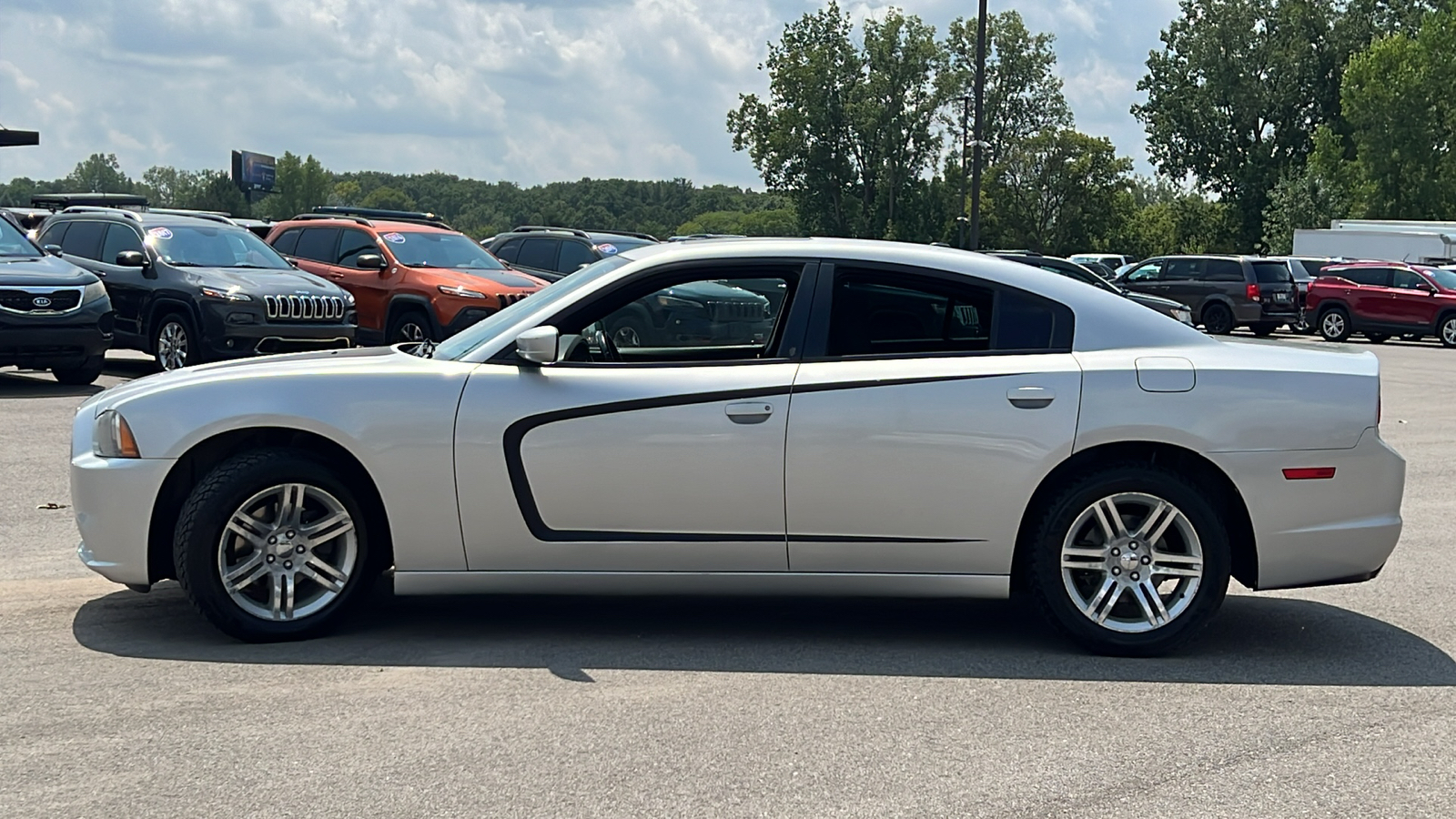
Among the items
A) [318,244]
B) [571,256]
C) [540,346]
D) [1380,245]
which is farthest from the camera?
[1380,245]

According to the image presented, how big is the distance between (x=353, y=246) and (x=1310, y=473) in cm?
1414

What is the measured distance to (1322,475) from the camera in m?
5.62

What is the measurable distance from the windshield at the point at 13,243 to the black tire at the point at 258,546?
34.4 feet

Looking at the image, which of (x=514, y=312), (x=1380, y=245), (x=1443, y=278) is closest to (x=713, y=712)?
(x=514, y=312)

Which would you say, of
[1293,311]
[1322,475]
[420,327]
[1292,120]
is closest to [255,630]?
[1322,475]

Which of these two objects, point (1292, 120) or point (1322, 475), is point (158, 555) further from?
point (1292, 120)

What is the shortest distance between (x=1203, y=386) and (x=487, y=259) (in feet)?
44.9

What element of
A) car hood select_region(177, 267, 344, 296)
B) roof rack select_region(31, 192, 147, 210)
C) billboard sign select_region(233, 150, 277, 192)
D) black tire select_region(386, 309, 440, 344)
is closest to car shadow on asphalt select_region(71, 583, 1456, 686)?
car hood select_region(177, 267, 344, 296)

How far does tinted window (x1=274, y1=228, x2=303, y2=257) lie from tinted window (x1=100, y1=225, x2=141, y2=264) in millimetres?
2591

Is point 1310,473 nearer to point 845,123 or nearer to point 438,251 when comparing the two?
point 438,251

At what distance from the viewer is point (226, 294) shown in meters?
15.0

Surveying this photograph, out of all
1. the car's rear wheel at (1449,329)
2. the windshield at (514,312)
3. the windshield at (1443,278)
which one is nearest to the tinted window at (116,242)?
the windshield at (514,312)

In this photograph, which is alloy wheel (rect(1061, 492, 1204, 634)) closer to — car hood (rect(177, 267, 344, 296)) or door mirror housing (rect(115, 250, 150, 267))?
car hood (rect(177, 267, 344, 296))

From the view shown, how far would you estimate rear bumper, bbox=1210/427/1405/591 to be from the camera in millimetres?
5609
